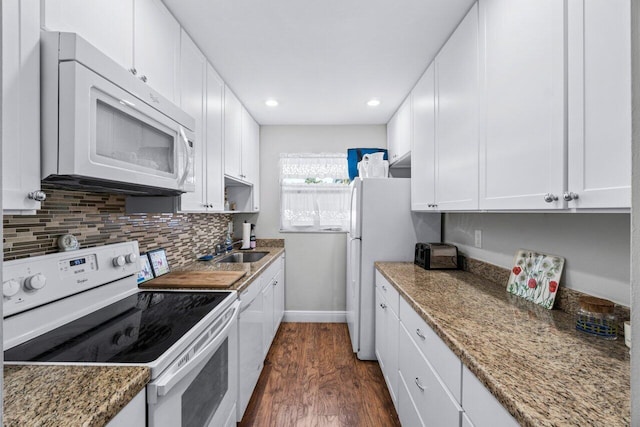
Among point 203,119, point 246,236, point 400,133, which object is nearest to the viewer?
point 203,119

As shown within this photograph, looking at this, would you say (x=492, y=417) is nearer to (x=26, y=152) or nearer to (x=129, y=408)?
(x=129, y=408)

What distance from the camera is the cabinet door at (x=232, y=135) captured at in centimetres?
249

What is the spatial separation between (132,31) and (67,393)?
1358mm

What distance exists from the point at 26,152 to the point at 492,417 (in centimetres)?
147

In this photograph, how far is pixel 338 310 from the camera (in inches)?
Result: 142

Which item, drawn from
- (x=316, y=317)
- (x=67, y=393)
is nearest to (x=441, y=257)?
(x=316, y=317)

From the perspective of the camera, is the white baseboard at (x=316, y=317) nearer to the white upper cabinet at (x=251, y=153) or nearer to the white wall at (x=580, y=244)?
the white upper cabinet at (x=251, y=153)

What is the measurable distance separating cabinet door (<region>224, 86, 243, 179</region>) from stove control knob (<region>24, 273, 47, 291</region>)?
4.84 ft

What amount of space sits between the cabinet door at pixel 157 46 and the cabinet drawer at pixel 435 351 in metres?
1.67

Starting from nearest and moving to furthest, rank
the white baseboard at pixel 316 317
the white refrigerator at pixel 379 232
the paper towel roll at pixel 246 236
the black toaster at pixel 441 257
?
the black toaster at pixel 441 257 → the white refrigerator at pixel 379 232 → the paper towel roll at pixel 246 236 → the white baseboard at pixel 316 317

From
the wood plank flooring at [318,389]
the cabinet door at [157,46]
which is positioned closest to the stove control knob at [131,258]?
the cabinet door at [157,46]

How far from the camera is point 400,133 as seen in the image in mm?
2951

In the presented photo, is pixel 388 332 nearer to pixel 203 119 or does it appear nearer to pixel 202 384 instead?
pixel 202 384

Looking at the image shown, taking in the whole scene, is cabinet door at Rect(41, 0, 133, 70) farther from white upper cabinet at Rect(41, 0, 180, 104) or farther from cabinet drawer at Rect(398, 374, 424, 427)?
cabinet drawer at Rect(398, 374, 424, 427)
